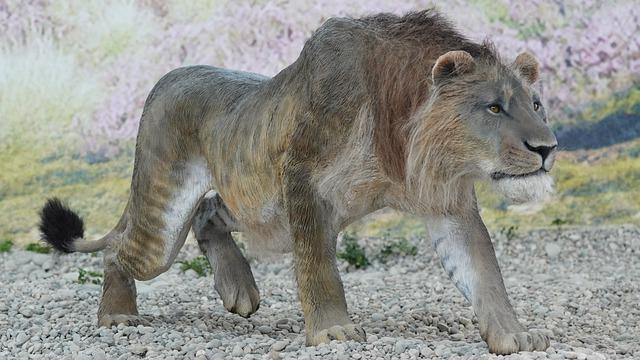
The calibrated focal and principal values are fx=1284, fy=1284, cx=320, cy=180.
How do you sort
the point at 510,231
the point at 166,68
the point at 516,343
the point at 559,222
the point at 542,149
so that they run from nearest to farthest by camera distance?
the point at 542,149 → the point at 516,343 → the point at 510,231 → the point at 559,222 → the point at 166,68

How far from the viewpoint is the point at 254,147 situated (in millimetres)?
5656

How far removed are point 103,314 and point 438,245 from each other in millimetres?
1902

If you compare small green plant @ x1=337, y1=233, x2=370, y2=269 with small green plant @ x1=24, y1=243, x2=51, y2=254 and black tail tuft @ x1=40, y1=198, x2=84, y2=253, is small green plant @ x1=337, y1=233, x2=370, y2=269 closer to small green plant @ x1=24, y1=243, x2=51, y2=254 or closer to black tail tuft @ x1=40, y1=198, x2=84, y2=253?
small green plant @ x1=24, y1=243, x2=51, y2=254

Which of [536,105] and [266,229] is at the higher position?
[536,105]

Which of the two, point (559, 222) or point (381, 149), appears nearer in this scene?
point (381, 149)

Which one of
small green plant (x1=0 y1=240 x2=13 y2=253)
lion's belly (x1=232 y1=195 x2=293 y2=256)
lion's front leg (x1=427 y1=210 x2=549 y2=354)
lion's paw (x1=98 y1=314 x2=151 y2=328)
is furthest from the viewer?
small green plant (x1=0 y1=240 x2=13 y2=253)

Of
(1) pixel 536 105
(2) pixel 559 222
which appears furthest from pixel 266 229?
(2) pixel 559 222

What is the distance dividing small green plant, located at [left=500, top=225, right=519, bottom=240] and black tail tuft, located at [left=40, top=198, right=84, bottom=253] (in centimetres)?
399

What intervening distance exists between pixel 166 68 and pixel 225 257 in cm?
469

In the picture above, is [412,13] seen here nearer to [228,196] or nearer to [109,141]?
[228,196]

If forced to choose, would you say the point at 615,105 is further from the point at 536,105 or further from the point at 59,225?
the point at 536,105

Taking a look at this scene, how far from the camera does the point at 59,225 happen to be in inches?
275

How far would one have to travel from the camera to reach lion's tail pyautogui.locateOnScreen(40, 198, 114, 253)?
275 inches

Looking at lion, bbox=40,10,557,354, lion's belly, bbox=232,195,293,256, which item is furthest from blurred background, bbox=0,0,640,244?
lion, bbox=40,10,557,354
